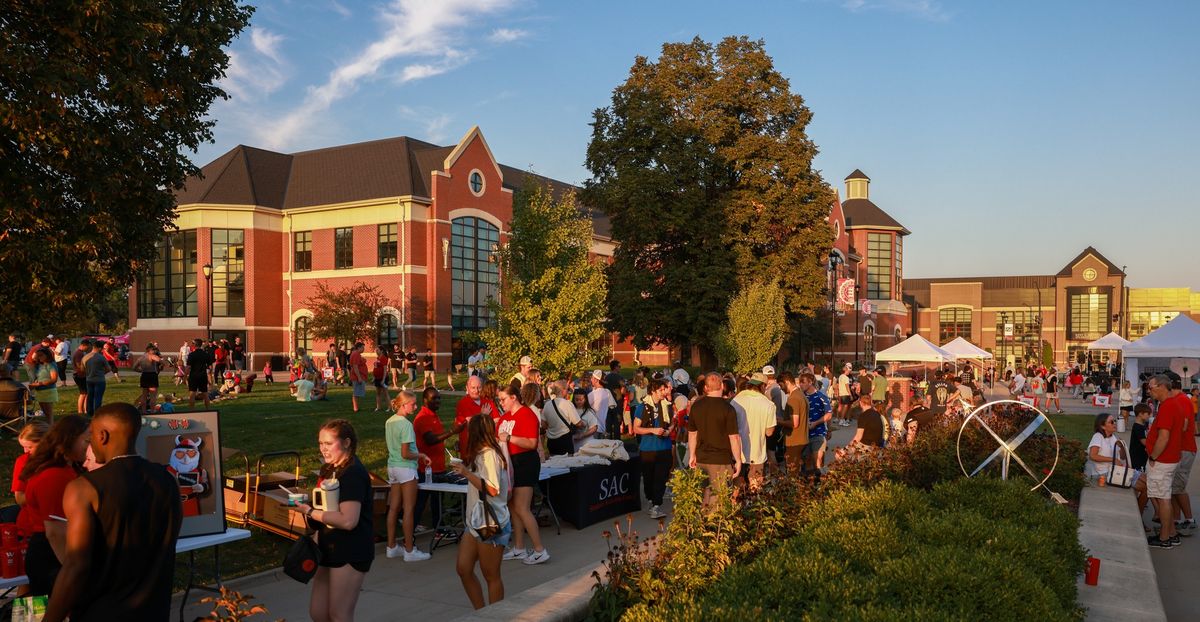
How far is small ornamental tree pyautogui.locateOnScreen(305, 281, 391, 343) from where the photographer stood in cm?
4109

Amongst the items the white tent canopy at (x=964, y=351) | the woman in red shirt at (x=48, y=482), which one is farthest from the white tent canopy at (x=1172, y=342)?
the woman in red shirt at (x=48, y=482)

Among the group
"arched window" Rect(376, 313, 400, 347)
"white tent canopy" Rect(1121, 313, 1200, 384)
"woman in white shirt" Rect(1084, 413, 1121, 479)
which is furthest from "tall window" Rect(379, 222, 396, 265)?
"woman in white shirt" Rect(1084, 413, 1121, 479)

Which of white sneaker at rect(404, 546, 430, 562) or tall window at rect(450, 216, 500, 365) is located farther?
tall window at rect(450, 216, 500, 365)

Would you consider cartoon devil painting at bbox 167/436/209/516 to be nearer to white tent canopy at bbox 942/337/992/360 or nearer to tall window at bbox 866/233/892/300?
white tent canopy at bbox 942/337/992/360

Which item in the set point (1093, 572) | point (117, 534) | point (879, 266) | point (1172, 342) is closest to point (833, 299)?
point (1172, 342)

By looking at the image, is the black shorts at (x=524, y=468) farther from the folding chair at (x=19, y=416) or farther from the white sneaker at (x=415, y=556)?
the folding chair at (x=19, y=416)

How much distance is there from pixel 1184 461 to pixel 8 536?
12.2 m

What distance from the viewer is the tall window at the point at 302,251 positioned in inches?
1892

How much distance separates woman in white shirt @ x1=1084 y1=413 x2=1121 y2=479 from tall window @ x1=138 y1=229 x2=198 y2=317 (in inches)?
1847

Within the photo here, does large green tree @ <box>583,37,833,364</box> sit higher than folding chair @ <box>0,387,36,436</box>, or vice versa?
large green tree @ <box>583,37,833,364</box>

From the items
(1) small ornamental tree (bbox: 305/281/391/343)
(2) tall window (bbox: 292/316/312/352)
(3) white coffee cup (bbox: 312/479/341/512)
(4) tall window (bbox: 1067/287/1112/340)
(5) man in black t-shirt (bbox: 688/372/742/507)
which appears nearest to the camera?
(3) white coffee cup (bbox: 312/479/341/512)

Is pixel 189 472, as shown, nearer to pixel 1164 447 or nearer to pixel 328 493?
pixel 328 493

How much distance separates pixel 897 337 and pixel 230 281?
58.8 meters

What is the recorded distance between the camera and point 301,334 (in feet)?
157
